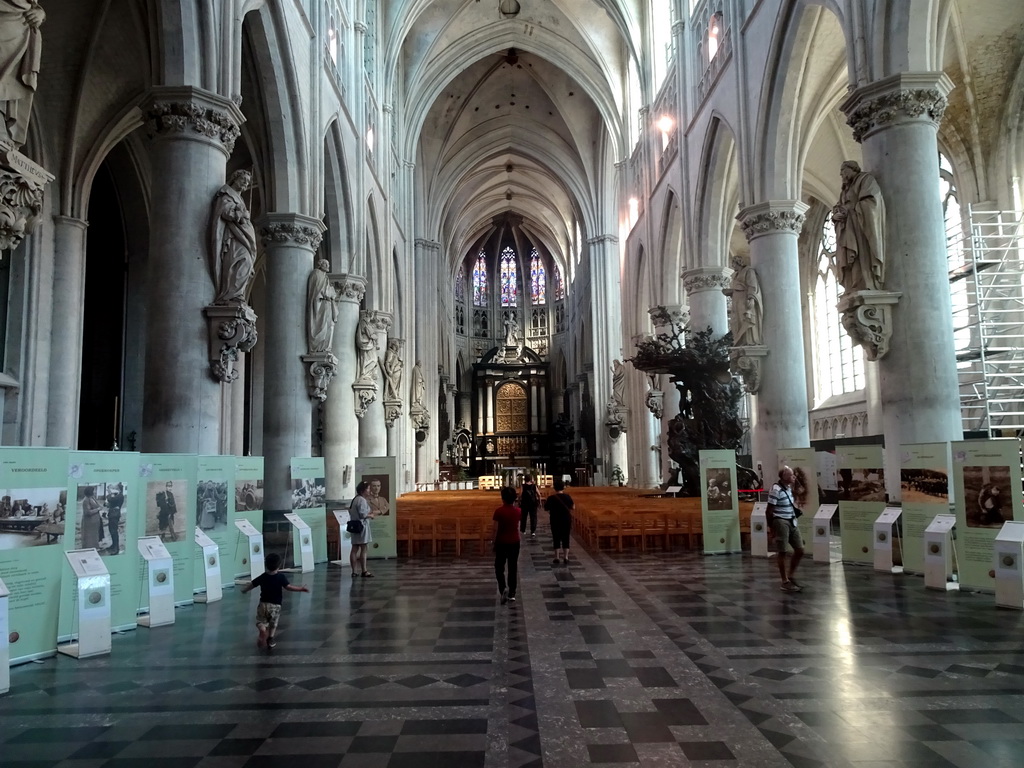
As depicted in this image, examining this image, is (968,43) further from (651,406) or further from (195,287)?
(195,287)

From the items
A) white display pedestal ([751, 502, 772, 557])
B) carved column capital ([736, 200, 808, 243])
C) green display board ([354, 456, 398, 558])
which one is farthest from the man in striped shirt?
carved column capital ([736, 200, 808, 243])

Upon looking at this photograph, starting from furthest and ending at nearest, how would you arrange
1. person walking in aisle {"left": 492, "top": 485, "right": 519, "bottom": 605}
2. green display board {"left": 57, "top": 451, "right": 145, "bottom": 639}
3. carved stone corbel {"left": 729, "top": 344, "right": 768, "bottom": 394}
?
carved stone corbel {"left": 729, "top": 344, "right": 768, "bottom": 394} → person walking in aisle {"left": 492, "top": 485, "right": 519, "bottom": 605} → green display board {"left": 57, "top": 451, "right": 145, "bottom": 639}

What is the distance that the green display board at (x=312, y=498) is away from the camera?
11719 mm

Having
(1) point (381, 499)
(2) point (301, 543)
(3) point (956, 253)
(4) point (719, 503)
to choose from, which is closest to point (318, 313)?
(1) point (381, 499)

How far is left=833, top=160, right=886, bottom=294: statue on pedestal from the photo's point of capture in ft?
34.1

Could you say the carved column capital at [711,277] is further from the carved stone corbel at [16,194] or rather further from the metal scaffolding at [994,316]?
the carved stone corbel at [16,194]

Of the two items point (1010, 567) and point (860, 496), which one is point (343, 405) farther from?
point (1010, 567)

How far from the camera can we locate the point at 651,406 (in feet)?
80.6

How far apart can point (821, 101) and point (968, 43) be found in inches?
145

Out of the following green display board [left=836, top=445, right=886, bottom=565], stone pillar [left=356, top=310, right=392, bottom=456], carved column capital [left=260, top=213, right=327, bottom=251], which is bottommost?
green display board [left=836, top=445, right=886, bottom=565]

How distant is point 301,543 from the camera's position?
439 inches

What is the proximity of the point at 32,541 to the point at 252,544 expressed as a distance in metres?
4.14

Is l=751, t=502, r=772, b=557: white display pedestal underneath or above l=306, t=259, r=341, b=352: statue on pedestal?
underneath

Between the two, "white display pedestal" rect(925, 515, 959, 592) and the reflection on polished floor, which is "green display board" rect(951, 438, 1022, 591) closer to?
"white display pedestal" rect(925, 515, 959, 592)
